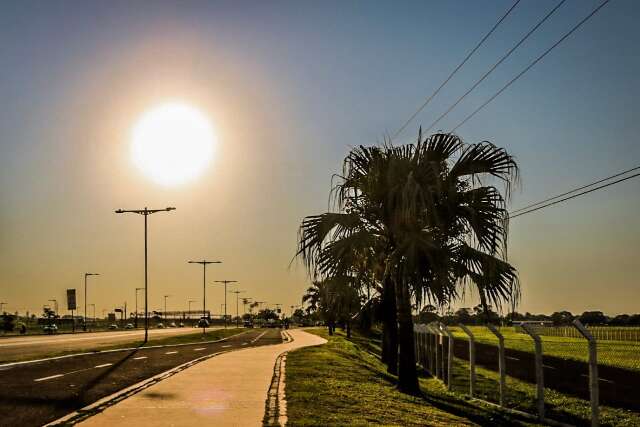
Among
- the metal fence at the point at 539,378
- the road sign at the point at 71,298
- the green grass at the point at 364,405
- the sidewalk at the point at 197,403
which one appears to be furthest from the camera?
the road sign at the point at 71,298

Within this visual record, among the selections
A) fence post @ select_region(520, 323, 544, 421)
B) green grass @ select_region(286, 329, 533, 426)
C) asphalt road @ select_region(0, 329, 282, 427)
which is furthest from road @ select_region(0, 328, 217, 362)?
fence post @ select_region(520, 323, 544, 421)

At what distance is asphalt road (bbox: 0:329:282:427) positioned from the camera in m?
13.0

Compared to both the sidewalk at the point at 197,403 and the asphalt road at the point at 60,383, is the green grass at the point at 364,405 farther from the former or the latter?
the asphalt road at the point at 60,383

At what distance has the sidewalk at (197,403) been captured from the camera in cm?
1191

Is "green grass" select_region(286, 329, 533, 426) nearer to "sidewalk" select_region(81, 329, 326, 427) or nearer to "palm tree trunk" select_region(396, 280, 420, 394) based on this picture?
"palm tree trunk" select_region(396, 280, 420, 394)

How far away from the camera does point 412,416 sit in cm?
1424

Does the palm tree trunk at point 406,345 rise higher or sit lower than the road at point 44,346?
higher

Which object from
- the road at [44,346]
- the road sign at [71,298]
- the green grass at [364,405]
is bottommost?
the road at [44,346]

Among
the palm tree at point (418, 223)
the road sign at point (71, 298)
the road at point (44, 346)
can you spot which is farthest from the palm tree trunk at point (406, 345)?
the road sign at point (71, 298)

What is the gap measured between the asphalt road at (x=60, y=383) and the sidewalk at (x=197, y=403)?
1014mm

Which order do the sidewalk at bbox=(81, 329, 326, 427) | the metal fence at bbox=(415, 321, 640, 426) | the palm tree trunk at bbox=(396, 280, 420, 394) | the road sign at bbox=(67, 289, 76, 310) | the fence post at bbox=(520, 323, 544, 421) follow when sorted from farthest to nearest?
the road sign at bbox=(67, 289, 76, 310)
the palm tree trunk at bbox=(396, 280, 420, 394)
the metal fence at bbox=(415, 321, 640, 426)
the fence post at bbox=(520, 323, 544, 421)
the sidewalk at bbox=(81, 329, 326, 427)

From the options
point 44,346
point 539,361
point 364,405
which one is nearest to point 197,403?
point 364,405

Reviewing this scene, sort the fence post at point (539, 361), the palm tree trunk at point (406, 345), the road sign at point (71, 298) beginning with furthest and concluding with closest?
the road sign at point (71, 298) < the palm tree trunk at point (406, 345) < the fence post at point (539, 361)

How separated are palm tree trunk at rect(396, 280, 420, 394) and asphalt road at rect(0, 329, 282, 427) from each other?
753 centimetres
